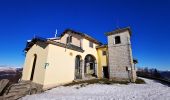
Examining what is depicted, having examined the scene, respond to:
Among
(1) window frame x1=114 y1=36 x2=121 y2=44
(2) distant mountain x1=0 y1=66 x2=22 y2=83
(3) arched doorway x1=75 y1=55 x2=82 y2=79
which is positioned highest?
(1) window frame x1=114 y1=36 x2=121 y2=44

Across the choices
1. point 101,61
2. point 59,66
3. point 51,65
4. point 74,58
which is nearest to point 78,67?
point 74,58

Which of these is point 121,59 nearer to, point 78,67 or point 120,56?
point 120,56

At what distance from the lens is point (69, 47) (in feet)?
52.6

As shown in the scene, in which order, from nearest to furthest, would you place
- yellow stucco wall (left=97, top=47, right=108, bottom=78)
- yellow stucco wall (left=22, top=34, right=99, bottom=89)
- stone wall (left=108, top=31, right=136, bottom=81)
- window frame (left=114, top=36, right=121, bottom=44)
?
yellow stucco wall (left=22, top=34, right=99, bottom=89) → stone wall (left=108, top=31, right=136, bottom=81) → window frame (left=114, top=36, right=121, bottom=44) → yellow stucco wall (left=97, top=47, right=108, bottom=78)

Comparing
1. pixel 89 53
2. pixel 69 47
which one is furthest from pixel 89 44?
pixel 69 47

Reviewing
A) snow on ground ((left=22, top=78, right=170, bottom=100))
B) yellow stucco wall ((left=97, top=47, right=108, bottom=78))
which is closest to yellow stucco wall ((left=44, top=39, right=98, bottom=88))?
snow on ground ((left=22, top=78, right=170, bottom=100))

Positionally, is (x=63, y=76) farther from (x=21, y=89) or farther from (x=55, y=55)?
(x=21, y=89)

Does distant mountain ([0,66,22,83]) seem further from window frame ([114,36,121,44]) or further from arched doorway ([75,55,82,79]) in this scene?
window frame ([114,36,121,44])

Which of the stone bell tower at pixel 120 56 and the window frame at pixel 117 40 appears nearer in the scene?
the stone bell tower at pixel 120 56

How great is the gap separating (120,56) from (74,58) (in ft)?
26.4

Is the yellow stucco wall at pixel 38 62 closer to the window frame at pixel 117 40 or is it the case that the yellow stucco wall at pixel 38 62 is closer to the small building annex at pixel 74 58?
the small building annex at pixel 74 58

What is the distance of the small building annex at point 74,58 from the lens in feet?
43.3

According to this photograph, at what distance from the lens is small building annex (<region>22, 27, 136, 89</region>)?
13211 mm

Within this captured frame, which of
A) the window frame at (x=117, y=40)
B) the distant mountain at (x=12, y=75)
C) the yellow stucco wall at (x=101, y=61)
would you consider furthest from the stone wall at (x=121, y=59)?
the distant mountain at (x=12, y=75)
